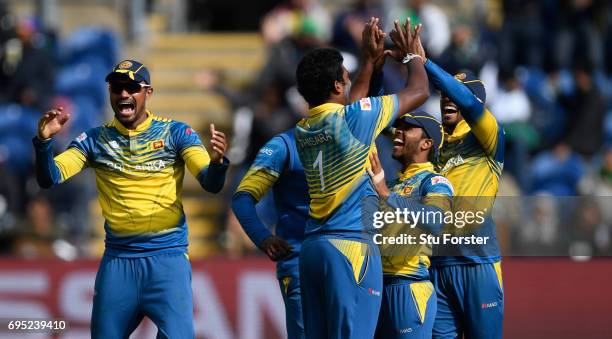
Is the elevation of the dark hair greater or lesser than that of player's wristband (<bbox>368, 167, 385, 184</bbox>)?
greater

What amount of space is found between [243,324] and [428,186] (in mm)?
5006

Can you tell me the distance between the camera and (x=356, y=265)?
729 cm

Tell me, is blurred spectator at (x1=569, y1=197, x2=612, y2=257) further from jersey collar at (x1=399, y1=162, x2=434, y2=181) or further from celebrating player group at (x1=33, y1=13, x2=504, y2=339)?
jersey collar at (x1=399, y1=162, x2=434, y2=181)

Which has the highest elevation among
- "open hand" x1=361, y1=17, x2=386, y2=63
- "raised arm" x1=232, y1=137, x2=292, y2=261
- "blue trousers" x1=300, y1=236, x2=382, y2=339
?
"open hand" x1=361, y1=17, x2=386, y2=63

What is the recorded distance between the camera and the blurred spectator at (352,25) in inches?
591

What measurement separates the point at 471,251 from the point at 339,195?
1.37 metres

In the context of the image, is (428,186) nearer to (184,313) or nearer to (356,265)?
(356,265)

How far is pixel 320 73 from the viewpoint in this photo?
288 inches

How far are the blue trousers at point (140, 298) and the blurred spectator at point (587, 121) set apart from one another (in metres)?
7.96

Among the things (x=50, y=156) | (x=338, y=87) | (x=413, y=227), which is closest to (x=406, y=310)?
(x=413, y=227)

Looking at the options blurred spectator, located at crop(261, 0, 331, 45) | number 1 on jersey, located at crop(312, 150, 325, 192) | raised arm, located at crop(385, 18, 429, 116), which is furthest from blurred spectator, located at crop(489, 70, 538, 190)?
number 1 on jersey, located at crop(312, 150, 325, 192)

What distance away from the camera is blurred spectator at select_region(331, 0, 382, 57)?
1500 centimetres

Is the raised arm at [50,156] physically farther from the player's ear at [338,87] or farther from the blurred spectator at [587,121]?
the blurred spectator at [587,121]

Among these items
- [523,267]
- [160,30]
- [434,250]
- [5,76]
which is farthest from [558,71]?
[434,250]
